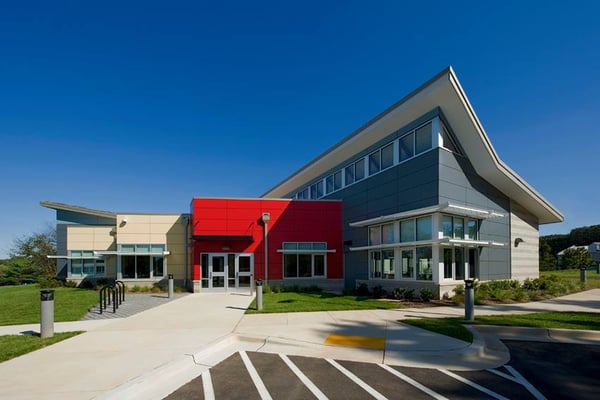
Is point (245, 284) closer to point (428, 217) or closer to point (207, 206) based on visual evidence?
point (207, 206)

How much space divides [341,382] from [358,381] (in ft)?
0.86

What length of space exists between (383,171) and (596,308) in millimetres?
10313

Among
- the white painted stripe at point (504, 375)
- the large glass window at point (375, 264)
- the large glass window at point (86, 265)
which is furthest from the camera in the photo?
the large glass window at point (86, 265)

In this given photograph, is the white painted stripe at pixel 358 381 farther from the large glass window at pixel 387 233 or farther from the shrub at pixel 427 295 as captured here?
the large glass window at pixel 387 233

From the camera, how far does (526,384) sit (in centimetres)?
542

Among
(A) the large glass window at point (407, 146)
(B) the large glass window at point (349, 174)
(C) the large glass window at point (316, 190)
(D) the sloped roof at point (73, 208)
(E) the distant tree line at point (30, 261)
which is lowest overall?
(E) the distant tree line at point (30, 261)

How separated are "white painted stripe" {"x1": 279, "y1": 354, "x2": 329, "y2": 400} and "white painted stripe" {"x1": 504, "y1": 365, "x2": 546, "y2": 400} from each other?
9.48 ft

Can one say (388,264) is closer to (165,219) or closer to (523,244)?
(523,244)

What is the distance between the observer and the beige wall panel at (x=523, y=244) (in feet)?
66.8

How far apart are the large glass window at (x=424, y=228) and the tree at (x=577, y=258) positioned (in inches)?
1184

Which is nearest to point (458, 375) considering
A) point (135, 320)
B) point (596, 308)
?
point (135, 320)

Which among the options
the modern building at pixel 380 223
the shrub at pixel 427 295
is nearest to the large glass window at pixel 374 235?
the modern building at pixel 380 223

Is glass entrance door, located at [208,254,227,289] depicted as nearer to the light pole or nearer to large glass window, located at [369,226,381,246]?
the light pole

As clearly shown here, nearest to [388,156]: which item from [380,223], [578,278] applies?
[380,223]
